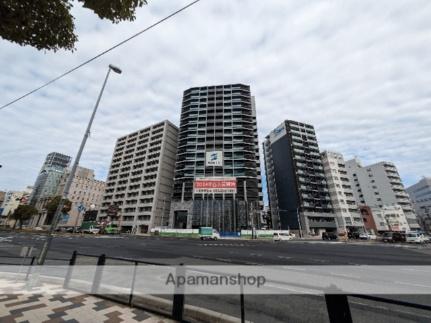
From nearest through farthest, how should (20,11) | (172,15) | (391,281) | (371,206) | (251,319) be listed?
(20,11) < (251,319) < (172,15) < (391,281) < (371,206)

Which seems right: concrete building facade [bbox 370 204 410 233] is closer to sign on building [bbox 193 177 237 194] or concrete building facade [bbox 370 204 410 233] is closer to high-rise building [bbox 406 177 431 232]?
high-rise building [bbox 406 177 431 232]

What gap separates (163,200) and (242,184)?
29.7m

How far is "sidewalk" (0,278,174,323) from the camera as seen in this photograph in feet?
15.1

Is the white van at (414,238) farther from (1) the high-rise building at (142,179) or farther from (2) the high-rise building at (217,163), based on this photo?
(1) the high-rise building at (142,179)

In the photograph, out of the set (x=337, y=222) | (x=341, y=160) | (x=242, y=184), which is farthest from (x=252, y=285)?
(x=341, y=160)

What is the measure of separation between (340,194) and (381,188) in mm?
22846

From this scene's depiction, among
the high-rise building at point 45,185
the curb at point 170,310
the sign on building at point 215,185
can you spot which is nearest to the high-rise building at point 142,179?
the sign on building at point 215,185

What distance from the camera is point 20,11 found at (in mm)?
4109

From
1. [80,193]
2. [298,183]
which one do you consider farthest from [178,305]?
[80,193]

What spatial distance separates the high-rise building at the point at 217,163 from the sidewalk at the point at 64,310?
168ft

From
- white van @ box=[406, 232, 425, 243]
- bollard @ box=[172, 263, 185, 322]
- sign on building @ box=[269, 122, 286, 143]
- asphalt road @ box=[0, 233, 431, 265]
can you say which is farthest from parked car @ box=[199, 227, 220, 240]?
sign on building @ box=[269, 122, 286, 143]

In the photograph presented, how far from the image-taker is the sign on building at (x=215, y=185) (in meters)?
60.4

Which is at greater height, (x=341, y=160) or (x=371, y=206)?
(x=341, y=160)

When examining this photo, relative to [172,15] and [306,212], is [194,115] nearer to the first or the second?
[306,212]
